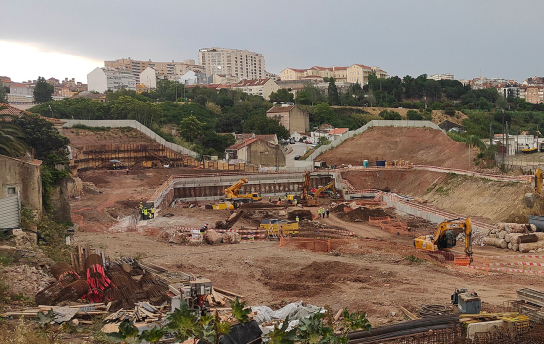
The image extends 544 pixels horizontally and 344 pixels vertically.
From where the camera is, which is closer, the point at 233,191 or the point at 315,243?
the point at 315,243

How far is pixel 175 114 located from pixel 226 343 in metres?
80.2

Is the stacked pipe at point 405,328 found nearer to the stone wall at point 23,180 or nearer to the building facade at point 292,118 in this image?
the stone wall at point 23,180

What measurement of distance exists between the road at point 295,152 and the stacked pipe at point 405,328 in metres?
55.4

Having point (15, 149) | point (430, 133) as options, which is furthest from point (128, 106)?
point (15, 149)

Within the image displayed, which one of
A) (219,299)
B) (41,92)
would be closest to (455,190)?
(219,299)

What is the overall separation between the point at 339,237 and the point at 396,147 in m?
35.2

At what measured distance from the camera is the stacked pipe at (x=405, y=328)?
13.1 m

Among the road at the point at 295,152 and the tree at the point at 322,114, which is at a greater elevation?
the tree at the point at 322,114

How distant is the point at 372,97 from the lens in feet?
379

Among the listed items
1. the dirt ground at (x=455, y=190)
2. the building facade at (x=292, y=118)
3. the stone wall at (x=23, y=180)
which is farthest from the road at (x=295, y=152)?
Answer: the stone wall at (x=23, y=180)

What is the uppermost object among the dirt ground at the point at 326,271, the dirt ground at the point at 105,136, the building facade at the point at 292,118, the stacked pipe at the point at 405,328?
the building facade at the point at 292,118

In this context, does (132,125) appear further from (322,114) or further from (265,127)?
(322,114)

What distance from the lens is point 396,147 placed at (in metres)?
67.0

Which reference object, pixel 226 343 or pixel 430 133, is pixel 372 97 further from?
pixel 226 343
